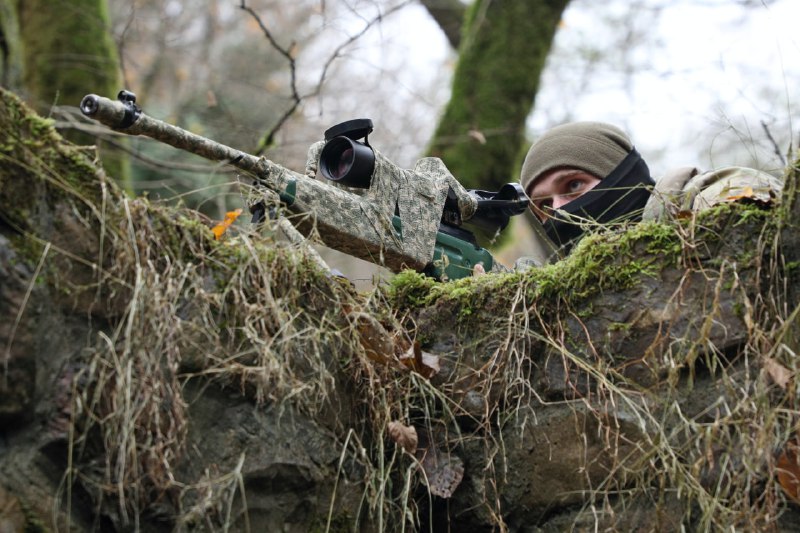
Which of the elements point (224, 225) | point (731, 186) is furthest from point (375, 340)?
point (731, 186)

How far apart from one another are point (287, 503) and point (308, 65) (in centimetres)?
1424

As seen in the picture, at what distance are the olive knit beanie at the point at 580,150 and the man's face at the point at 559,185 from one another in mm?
35

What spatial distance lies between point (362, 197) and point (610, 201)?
1502mm

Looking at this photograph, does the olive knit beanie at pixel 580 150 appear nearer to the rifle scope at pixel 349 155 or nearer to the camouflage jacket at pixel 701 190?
the camouflage jacket at pixel 701 190

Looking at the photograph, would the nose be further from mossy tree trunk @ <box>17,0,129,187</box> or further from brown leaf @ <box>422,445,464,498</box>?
mossy tree trunk @ <box>17,0,129,187</box>

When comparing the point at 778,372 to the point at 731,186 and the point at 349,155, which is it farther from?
the point at 349,155

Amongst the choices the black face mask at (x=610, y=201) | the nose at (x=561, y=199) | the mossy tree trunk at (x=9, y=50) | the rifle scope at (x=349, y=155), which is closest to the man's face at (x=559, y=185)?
the nose at (x=561, y=199)

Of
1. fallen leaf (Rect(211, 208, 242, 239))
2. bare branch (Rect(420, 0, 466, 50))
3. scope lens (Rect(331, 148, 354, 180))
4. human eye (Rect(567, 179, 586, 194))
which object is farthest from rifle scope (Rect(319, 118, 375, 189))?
bare branch (Rect(420, 0, 466, 50))

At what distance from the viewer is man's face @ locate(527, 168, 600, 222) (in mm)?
4582

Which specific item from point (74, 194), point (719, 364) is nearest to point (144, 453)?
point (74, 194)

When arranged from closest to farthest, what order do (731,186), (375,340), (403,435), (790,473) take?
(790,473) < (403,435) < (375,340) < (731,186)

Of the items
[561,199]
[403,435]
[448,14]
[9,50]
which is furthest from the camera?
[448,14]

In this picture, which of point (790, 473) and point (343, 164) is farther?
point (343, 164)

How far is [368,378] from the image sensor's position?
2795 millimetres
